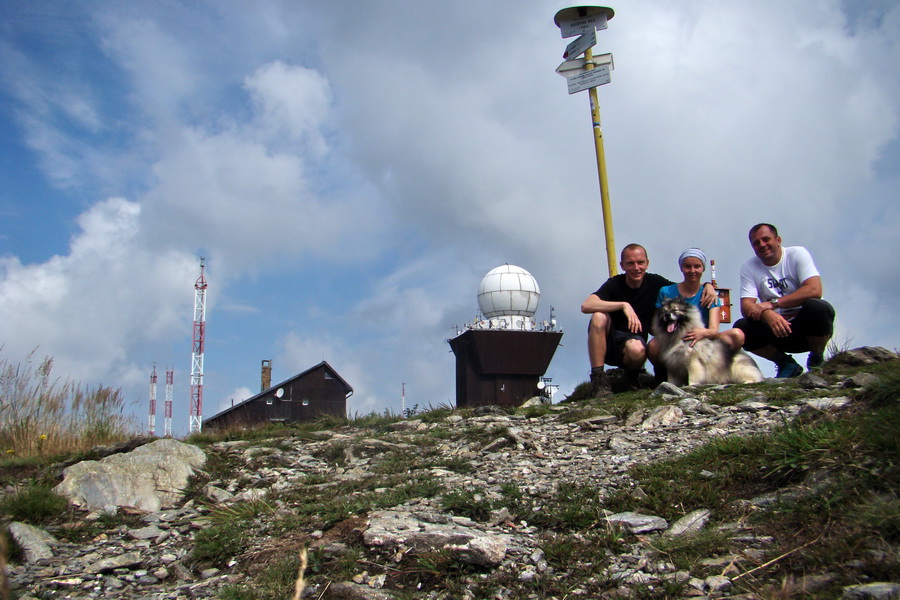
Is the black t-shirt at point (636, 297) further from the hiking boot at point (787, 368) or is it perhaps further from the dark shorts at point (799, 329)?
the hiking boot at point (787, 368)

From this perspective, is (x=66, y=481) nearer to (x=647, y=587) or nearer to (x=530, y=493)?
(x=530, y=493)

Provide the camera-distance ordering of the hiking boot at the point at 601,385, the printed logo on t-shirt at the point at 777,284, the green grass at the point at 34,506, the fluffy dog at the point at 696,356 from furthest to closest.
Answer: the hiking boot at the point at 601,385 < the fluffy dog at the point at 696,356 < the printed logo on t-shirt at the point at 777,284 < the green grass at the point at 34,506

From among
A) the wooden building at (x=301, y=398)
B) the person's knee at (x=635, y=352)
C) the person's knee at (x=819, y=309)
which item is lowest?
the person's knee at (x=635, y=352)

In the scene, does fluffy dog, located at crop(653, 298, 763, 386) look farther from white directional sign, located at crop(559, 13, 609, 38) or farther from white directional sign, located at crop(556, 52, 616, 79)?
white directional sign, located at crop(559, 13, 609, 38)

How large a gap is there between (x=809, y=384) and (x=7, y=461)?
7.12 metres

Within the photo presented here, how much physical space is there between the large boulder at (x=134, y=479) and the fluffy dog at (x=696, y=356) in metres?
4.71

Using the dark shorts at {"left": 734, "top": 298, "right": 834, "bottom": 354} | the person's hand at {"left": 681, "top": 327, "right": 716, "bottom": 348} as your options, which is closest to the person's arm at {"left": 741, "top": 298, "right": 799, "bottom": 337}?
the dark shorts at {"left": 734, "top": 298, "right": 834, "bottom": 354}

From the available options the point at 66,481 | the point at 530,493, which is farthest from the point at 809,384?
the point at 66,481

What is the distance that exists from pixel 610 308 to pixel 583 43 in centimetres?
702

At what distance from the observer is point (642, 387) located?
307 inches

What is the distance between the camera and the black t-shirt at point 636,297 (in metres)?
7.64

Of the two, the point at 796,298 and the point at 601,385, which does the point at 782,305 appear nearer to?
the point at 796,298

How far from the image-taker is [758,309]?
22.0 ft

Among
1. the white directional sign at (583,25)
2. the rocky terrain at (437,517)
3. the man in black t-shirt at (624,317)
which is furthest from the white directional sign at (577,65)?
the rocky terrain at (437,517)
